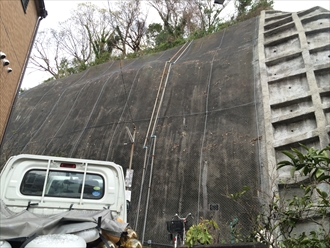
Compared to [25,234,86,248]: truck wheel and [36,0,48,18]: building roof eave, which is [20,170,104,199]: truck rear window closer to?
[25,234,86,248]: truck wheel

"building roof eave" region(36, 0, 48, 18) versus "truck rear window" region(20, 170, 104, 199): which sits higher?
"building roof eave" region(36, 0, 48, 18)

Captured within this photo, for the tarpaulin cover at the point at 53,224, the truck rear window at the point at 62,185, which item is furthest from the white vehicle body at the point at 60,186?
the tarpaulin cover at the point at 53,224

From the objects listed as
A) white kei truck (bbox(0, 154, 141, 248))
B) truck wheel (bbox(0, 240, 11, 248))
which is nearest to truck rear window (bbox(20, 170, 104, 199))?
white kei truck (bbox(0, 154, 141, 248))

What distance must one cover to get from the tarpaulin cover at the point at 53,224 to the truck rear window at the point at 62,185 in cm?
71

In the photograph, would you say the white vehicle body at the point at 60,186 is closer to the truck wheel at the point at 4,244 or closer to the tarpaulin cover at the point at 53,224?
the tarpaulin cover at the point at 53,224

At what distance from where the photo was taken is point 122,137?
31.7 feet

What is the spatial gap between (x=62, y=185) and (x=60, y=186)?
3 cm

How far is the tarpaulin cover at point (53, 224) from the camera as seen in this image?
2473 millimetres

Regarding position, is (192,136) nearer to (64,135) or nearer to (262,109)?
(262,109)

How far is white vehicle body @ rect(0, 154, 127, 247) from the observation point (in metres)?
3.71

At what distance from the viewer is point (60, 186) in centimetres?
394

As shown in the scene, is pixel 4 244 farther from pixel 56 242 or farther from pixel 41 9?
pixel 41 9

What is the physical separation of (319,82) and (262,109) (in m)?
1.85

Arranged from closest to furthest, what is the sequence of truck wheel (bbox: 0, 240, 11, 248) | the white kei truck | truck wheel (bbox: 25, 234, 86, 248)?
truck wheel (bbox: 25, 234, 86, 248), truck wheel (bbox: 0, 240, 11, 248), the white kei truck
